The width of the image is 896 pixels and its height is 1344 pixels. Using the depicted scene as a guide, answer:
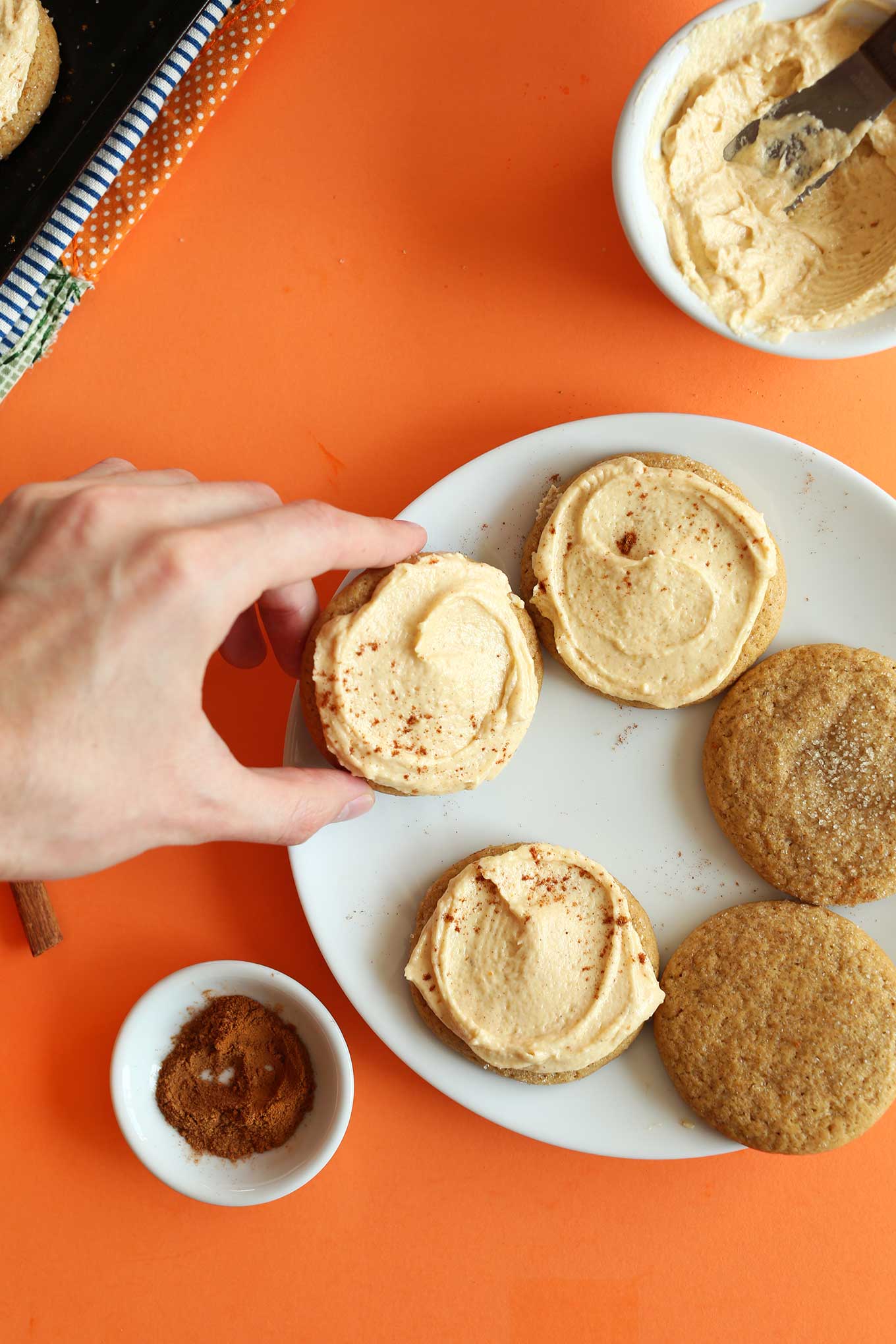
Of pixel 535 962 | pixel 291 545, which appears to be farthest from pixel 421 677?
pixel 535 962

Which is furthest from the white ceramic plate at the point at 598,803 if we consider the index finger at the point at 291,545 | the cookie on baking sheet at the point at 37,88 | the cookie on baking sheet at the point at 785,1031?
the cookie on baking sheet at the point at 37,88

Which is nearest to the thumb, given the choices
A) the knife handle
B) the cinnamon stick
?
the cinnamon stick

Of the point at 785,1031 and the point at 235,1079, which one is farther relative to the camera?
the point at 235,1079

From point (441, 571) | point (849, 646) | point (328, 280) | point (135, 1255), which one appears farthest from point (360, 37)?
point (135, 1255)

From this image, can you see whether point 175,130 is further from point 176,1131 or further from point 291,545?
point 176,1131

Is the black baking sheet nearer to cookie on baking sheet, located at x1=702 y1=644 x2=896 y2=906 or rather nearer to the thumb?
the thumb

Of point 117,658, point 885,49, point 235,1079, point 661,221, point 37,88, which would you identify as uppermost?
point 885,49
